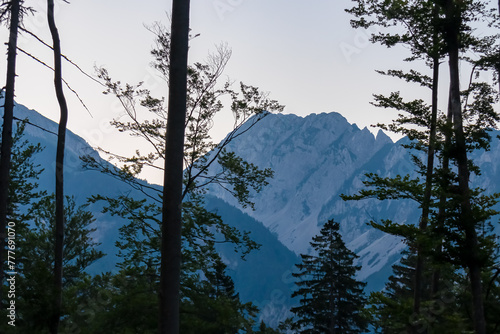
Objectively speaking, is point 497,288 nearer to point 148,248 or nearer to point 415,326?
point 415,326

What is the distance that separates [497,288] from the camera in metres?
15.6

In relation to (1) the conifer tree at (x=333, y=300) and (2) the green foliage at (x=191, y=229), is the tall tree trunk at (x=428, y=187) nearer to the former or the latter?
(2) the green foliage at (x=191, y=229)

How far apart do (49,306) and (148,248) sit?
584 centimetres

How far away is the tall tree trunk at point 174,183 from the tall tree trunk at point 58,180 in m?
4.85

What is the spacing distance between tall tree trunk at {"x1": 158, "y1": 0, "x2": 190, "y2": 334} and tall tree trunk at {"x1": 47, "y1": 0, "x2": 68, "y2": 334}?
4.85 m

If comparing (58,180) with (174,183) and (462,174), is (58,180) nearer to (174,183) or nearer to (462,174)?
(174,183)

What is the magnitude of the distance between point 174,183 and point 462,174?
7.32 meters

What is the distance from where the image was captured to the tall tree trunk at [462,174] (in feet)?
33.4

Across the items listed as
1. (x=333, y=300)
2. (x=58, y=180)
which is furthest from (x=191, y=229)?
(x=333, y=300)

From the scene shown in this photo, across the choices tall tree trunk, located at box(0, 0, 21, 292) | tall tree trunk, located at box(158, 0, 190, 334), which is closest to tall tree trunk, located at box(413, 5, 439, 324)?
tall tree trunk, located at box(158, 0, 190, 334)

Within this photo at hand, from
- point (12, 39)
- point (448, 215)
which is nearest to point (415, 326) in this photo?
point (448, 215)

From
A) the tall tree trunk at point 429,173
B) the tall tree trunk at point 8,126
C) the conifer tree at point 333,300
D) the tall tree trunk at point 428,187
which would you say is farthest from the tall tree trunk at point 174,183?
the conifer tree at point 333,300

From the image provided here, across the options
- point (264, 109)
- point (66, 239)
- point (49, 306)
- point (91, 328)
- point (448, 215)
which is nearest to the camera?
point (49, 306)

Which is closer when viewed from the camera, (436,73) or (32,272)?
(32,272)
